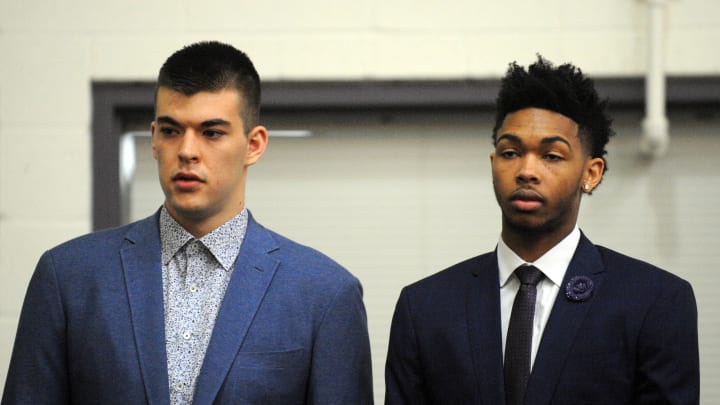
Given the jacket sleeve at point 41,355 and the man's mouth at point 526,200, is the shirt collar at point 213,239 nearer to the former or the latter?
the jacket sleeve at point 41,355

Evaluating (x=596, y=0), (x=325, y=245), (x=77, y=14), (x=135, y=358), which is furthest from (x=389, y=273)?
(x=135, y=358)

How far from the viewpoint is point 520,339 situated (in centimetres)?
188

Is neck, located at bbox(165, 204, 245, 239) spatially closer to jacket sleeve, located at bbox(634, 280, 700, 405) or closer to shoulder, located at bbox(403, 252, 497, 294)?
shoulder, located at bbox(403, 252, 497, 294)

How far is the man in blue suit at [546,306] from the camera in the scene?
5.97ft

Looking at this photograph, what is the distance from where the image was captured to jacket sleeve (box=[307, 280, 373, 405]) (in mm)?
1866

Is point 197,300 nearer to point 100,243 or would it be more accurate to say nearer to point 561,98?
point 100,243

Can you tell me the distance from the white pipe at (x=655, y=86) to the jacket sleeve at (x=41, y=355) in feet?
5.76

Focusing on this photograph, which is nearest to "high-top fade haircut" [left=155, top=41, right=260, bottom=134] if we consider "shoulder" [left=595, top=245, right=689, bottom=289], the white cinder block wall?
"shoulder" [left=595, top=245, right=689, bottom=289]

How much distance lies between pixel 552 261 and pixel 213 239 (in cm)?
62

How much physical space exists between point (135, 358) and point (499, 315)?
654mm

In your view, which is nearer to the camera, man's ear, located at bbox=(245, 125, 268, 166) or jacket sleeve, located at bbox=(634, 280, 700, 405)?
jacket sleeve, located at bbox=(634, 280, 700, 405)

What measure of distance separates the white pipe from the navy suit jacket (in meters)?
1.04

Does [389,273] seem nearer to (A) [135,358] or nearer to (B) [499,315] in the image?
(B) [499,315]

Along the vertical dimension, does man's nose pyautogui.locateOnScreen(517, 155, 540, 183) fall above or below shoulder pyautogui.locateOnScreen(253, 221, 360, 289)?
above
